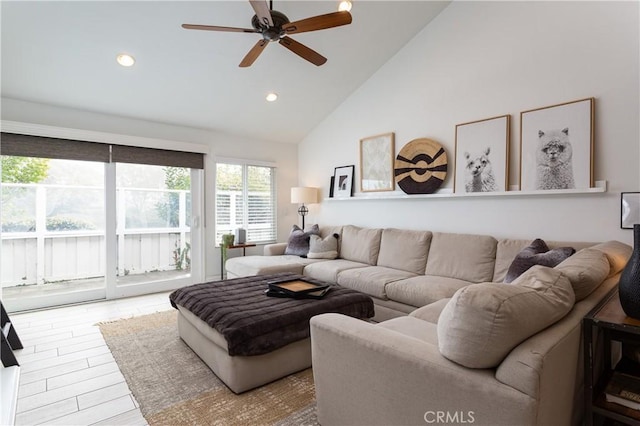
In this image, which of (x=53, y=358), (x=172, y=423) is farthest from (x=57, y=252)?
(x=172, y=423)

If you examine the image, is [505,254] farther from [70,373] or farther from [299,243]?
[70,373]

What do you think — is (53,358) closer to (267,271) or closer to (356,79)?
(267,271)

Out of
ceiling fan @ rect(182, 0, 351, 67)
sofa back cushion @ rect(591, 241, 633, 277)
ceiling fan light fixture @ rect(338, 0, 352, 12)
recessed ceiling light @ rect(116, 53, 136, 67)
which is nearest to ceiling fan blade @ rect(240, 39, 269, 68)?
ceiling fan @ rect(182, 0, 351, 67)

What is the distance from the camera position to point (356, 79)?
4473 millimetres

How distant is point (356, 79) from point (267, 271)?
9.36ft

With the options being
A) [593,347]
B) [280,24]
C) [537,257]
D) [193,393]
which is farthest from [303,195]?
[593,347]

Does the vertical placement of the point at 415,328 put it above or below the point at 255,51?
below

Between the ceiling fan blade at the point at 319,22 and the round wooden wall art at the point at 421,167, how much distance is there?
189 cm

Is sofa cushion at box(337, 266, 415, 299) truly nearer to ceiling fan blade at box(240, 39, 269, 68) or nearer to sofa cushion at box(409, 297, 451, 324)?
sofa cushion at box(409, 297, 451, 324)

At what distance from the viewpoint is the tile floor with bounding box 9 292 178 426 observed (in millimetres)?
1862

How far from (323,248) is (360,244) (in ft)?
1.71

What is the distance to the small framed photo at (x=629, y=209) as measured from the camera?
2.45 meters

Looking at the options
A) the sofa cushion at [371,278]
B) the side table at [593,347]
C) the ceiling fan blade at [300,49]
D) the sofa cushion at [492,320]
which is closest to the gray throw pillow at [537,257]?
the sofa cushion at [371,278]

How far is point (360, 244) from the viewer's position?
425 cm
